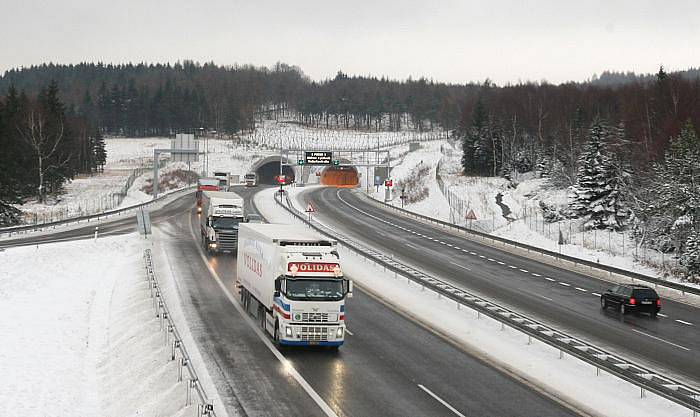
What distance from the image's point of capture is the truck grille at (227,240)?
48250 mm

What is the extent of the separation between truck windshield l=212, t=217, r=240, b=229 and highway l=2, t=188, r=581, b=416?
15.5m

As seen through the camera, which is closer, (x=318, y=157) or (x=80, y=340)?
(x=80, y=340)

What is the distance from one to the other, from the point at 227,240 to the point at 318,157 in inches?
2170

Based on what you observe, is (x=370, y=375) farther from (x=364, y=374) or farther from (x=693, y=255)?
(x=693, y=255)

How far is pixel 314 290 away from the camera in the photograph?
22.8 meters

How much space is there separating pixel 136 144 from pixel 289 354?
17379 centimetres

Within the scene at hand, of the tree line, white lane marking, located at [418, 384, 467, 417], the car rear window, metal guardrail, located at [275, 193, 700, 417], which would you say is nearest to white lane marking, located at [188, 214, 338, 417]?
white lane marking, located at [418, 384, 467, 417]

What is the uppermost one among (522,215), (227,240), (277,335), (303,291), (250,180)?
(303,291)

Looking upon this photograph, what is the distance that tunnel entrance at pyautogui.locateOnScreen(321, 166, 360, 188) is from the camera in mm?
141250

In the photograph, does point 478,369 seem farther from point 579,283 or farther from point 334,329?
point 579,283

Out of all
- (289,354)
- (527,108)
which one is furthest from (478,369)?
(527,108)

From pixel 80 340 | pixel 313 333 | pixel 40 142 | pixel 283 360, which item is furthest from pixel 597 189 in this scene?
pixel 40 142

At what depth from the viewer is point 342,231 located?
6369 cm

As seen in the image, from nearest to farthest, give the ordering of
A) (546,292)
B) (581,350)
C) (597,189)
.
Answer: (581,350), (546,292), (597,189)
